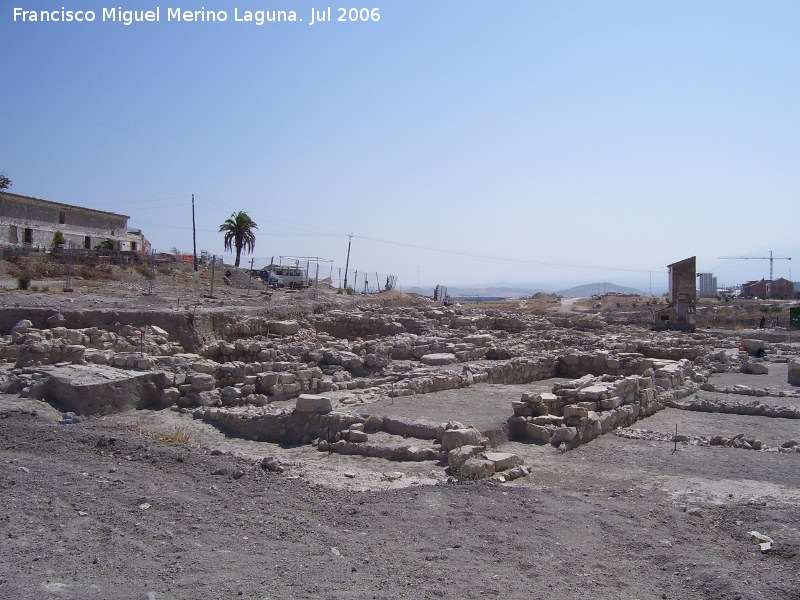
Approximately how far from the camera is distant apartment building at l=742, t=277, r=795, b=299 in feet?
201

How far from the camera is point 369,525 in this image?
20.6 ft

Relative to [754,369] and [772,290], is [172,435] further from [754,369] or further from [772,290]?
[772,290]

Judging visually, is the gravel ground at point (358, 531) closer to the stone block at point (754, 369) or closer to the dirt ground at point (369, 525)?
the dirt ground at point (369, 525)

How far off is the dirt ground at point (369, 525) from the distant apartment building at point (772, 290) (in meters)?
59.2

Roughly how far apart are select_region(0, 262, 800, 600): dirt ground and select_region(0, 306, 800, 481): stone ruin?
38.1 inches

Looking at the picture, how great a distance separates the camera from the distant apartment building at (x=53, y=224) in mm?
35500

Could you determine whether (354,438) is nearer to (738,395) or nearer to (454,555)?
(454,555)

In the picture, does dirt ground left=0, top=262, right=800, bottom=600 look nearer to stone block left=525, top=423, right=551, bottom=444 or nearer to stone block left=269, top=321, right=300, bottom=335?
stone block left=525, top=423, right=551, bottom=444

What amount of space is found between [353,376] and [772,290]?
59202 millimetres

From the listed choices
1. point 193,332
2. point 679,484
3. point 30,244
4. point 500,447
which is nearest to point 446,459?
point 500,447

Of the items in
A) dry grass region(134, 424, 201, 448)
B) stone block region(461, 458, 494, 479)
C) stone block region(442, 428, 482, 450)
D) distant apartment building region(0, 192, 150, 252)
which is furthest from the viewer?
distant apartment building region(0, 192, 150, 252)

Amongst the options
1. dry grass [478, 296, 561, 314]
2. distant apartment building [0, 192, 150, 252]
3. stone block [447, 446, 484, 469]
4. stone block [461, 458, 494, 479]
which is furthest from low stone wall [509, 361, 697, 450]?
distant apartment building [0, 192, 150, 252]

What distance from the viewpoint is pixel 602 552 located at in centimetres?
574

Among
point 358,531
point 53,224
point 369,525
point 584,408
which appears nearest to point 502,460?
point 369,525
